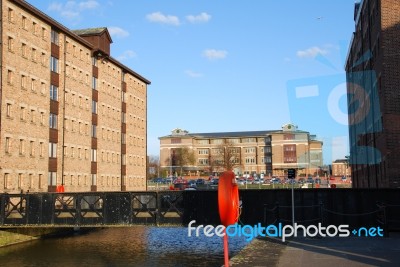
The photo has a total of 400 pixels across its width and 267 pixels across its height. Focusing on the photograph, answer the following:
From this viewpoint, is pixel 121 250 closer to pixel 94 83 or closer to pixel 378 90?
pixel 378 90

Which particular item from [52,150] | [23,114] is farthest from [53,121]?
[23,114]

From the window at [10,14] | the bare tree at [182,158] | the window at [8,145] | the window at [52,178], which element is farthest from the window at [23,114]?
the bare tree at [182,158]

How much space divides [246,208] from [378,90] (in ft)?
53.2

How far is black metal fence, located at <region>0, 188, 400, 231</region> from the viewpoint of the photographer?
78.1 ft

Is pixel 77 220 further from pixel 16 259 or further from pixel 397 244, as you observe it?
pixel 397 244

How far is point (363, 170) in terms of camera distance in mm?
48938

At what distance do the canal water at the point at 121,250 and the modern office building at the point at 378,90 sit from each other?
11.6 metres

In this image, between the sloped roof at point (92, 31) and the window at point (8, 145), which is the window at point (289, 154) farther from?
the window at point (8, 145)

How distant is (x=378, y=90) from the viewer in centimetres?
3603

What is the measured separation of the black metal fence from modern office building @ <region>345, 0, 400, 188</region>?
9560 millimetres

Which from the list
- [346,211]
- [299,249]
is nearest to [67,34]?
[346,211]

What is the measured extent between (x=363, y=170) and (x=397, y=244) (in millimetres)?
31358

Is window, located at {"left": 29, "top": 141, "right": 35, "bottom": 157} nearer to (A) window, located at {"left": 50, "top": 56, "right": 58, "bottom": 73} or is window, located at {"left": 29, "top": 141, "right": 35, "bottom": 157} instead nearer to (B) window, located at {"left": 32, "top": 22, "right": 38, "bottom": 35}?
(A) window, located at {"left": 50, "top": 56, "right": 58, "bottom": 73}

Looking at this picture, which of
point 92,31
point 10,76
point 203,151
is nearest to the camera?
point 10,76
